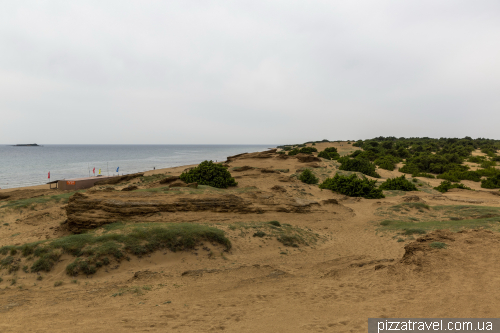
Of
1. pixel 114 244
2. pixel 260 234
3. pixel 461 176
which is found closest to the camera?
pixel 114 244

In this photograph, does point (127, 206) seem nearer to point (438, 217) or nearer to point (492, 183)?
point (438, 217)

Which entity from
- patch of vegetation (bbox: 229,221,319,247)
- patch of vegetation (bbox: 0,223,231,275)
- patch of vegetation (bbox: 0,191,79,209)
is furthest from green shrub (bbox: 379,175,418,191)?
patch of vegetation (bbox: 0,191,79,209)

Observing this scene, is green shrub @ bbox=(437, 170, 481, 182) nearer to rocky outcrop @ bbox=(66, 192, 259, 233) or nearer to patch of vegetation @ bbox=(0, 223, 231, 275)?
rocky outcrop @ bbox=(66, 192, 259, 233)

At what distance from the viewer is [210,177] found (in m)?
22.8

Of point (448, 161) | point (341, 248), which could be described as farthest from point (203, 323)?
point (448, 161)

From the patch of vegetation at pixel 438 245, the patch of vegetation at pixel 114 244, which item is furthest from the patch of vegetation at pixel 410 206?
the patch of vegetation at pixel 114 244

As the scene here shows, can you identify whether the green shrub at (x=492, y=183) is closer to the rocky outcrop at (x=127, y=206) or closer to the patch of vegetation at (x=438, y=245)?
the patch of vegetation at (x=438, y=245)

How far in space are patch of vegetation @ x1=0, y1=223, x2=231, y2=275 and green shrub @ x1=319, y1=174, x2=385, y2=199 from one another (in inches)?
551

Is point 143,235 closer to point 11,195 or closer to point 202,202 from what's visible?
point 202,202

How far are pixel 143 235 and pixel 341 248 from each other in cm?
855

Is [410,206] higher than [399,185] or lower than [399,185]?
lower

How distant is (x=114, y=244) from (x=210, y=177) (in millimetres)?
13373

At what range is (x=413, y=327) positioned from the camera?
453cm

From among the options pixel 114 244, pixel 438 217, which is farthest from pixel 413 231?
pixel 114 244
